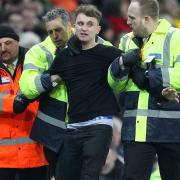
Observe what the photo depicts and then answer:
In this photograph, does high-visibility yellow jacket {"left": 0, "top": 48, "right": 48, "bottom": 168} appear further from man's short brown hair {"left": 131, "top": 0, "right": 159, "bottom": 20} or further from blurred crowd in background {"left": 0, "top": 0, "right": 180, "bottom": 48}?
Answer: blurred crowd in background {"left": 0, "top": 0, "right": 180, "bottom": 48}

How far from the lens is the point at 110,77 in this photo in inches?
320

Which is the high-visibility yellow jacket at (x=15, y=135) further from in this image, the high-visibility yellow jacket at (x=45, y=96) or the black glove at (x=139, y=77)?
the black glove at (x=139, y=77)

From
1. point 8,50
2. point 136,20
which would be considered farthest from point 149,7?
point 8,50

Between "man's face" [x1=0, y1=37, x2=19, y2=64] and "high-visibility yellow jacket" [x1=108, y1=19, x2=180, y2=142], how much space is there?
117cm

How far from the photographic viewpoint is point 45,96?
8.59m

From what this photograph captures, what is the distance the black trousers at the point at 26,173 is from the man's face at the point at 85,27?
1.46 m

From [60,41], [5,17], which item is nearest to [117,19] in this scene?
[5,17]

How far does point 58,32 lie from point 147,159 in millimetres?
1464

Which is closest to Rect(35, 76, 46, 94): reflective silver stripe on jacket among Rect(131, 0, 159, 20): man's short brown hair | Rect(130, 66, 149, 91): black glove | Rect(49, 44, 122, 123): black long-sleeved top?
Rect(49, 44, 122, 123): black long-sleeved top

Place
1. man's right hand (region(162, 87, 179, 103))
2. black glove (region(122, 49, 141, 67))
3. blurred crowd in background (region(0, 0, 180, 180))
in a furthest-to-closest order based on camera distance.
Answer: blurred crowd in background (region(0, 0, 180, 180)), black glove (region(122, 49, 141, 67)), man's right hand (region(162, 87, 179, 103))

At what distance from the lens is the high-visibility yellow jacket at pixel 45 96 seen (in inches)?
332

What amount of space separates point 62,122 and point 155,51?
1.11 m

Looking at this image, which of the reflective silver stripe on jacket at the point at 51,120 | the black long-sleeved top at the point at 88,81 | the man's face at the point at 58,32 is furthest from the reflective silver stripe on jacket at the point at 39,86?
the man's face at the point at 58,32

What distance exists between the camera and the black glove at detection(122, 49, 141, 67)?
7941mm
